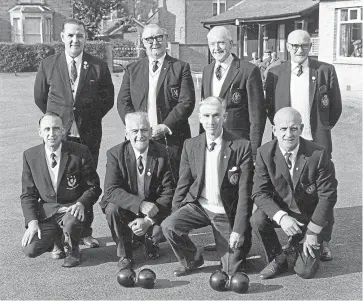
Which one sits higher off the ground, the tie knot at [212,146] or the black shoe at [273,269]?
the tie knot at [212,146]

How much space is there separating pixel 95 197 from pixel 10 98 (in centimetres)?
1565

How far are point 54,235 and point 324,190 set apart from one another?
2.49 metres

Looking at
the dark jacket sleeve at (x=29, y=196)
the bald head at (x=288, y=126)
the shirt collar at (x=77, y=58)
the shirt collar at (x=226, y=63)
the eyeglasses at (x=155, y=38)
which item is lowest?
the dark jacket sleeve at (x=29, y=196)

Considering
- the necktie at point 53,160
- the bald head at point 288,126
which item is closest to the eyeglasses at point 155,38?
the necktie at point 53,160

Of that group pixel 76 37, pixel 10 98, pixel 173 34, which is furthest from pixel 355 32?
pixel 173 34

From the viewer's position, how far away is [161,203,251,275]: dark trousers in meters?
5.21

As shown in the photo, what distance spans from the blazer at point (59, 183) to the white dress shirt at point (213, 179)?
1.09 metres

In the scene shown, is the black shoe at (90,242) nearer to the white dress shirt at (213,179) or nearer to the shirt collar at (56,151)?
the shirt collar at (56,151)

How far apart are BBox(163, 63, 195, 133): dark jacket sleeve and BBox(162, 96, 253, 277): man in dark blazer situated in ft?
2.07

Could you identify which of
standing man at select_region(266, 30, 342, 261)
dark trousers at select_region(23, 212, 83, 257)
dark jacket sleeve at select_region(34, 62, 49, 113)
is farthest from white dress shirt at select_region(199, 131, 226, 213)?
dark jacket sleeve at select_region(34, 62, 49, 113)

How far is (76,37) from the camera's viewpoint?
248 inches

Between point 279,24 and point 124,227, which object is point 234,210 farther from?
point 279,24

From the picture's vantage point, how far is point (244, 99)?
6.01m

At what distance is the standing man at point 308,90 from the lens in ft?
19.6
